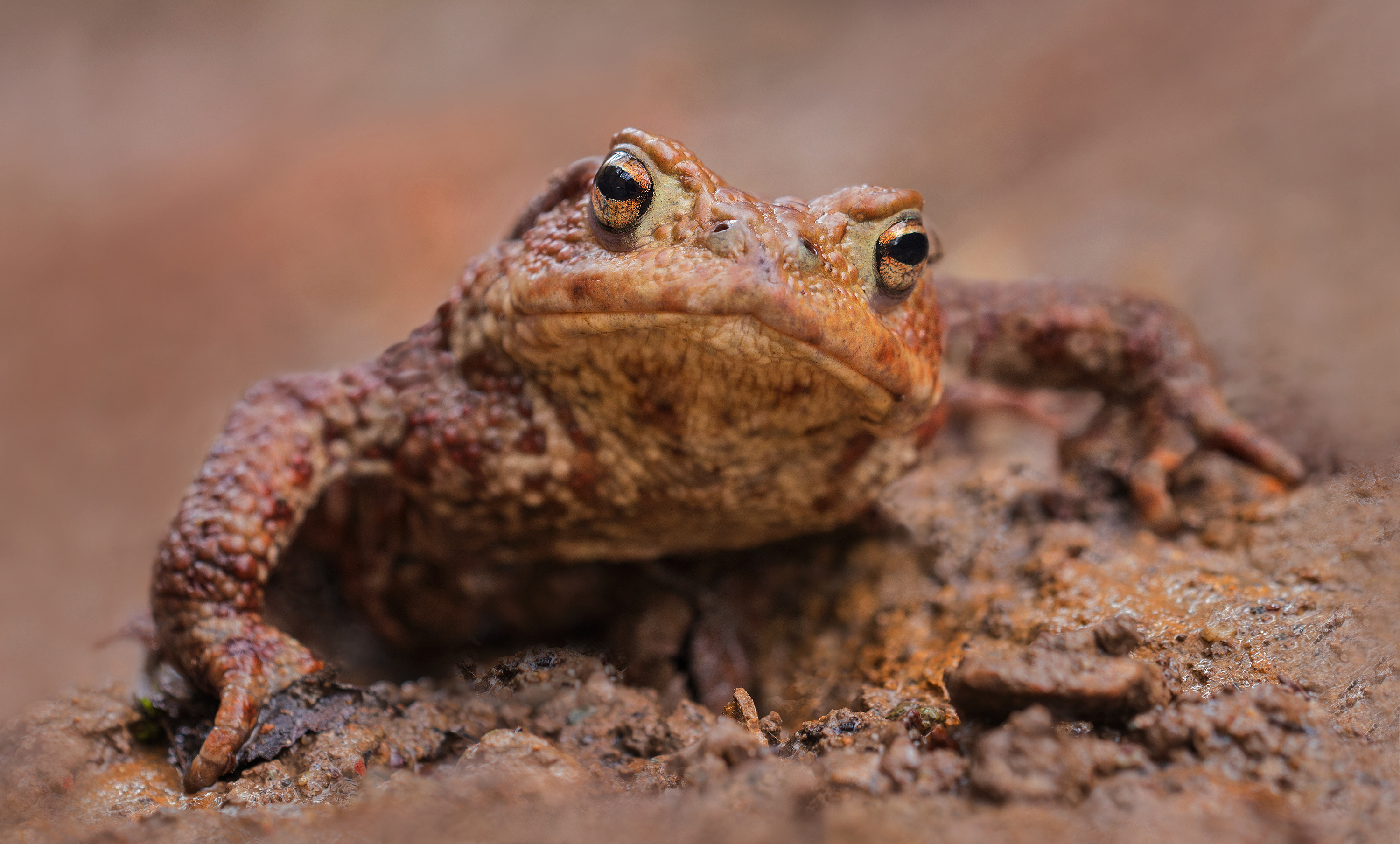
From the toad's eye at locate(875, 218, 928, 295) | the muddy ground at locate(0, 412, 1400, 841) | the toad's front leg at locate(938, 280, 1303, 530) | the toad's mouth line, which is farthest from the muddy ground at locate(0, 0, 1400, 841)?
the toad's eye at locate(875, 218, 928, 295)

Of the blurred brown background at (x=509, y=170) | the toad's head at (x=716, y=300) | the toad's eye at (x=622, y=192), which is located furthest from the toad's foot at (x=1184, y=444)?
the toad's eye at (x=622, y=192)

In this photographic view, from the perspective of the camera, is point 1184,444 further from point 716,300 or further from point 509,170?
point 509,170

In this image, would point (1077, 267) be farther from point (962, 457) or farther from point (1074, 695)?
point (1074, 695)

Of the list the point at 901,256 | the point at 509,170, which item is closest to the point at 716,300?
the point at 901,256

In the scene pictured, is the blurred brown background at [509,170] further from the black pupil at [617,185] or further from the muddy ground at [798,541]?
the black pupil at [617,185]

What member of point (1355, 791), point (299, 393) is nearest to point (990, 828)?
point (1355, 791)

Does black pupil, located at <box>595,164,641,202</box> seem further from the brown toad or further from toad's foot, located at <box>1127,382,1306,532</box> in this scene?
toad's foot, located at <box>1127,382,1306,532</box>
